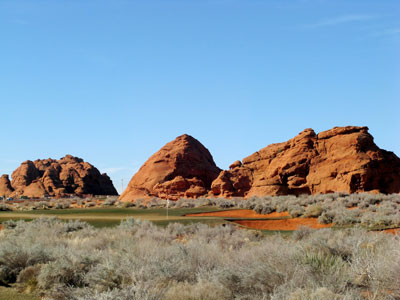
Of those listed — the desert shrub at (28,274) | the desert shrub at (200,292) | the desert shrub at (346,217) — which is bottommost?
the desert shrub at (28,274)

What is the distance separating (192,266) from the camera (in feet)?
27.8

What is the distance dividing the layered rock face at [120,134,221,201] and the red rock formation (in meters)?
48.8

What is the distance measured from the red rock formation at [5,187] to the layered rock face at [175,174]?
1920 inches

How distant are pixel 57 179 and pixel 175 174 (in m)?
47.1

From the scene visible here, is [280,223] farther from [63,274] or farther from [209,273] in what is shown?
[63,274]

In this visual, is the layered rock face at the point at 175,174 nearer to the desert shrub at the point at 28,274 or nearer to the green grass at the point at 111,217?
the green grass at the point at 111,217

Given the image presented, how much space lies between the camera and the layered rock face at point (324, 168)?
44125mm

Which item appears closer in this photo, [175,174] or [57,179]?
[175,174]

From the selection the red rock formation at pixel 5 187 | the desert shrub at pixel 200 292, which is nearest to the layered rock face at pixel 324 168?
the desert shrub at pixel 200 292

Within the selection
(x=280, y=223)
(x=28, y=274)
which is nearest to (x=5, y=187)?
(x=280, y=223)

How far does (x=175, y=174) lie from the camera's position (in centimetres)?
6712

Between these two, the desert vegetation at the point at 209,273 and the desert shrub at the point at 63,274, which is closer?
the desert vegetation at the point at 209,273

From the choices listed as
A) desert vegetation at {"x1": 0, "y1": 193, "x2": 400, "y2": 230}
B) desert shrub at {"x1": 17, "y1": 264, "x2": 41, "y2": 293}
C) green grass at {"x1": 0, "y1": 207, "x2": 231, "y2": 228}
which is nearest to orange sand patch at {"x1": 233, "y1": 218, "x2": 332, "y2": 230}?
desert vegetation at {"x1": 0, "y1": 193, "x2": 400, "y2": 230}

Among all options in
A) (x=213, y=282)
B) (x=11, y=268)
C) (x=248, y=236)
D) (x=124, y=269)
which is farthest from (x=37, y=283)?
(x=248, y=236)
